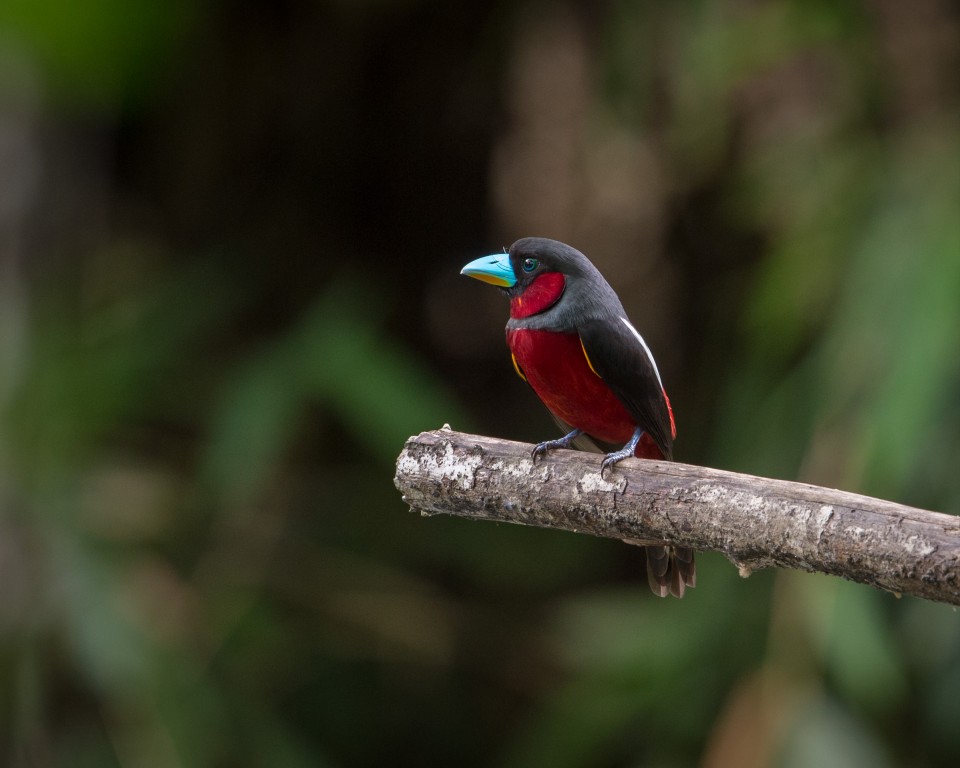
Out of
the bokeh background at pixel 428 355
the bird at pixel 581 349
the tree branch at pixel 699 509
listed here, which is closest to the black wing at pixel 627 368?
the bird at pixel 581 349

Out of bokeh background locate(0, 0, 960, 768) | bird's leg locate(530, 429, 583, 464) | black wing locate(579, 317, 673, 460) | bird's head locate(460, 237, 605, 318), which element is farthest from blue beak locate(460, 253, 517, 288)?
bokeh background locate(0, 0, 960, 768)

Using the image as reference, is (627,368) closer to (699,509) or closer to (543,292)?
(543,292)

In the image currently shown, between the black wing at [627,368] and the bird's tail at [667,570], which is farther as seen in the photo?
the bird's tail at [667,570]

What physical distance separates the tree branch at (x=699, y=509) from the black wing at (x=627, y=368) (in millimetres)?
354

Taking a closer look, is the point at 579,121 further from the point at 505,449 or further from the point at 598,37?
the point at 505,449

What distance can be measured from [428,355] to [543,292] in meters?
2.73

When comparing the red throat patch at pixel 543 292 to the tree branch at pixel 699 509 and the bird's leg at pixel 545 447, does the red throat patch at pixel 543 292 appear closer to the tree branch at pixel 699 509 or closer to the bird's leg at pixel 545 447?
the bird's leg at pixel 545 447

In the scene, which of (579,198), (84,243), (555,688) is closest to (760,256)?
(579,198)

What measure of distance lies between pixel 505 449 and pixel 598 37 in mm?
3129

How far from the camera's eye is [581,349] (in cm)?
259

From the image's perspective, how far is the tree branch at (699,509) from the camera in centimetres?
166

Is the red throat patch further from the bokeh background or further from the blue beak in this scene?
the bokeh background

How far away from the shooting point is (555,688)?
521 centimetres

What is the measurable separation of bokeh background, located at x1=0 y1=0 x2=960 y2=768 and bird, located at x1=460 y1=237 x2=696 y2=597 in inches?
42.4
